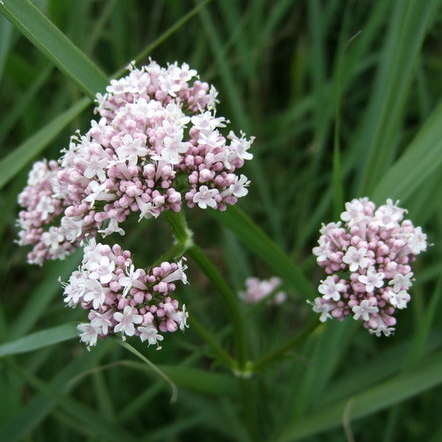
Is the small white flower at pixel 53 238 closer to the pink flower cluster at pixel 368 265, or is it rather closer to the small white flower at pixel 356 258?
the pink flower cluster at pixel 368 265

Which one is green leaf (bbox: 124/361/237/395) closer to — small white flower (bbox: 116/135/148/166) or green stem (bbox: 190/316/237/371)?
green stem (bbox: 190/316/237/371)

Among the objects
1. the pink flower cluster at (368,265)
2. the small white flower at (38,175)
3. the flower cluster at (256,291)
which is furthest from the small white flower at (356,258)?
the flower cluster at (256,291)

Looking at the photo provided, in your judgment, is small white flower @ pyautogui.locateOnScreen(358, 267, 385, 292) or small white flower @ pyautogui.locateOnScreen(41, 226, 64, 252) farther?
small white flower @ pyautogui.locateOnScreen(41, 226, 64, 252)

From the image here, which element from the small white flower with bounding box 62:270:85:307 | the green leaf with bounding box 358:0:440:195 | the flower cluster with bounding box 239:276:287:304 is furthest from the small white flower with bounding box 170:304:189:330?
the flower cluster with bounding box 239:276:287:304

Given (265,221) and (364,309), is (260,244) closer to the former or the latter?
(364,309)

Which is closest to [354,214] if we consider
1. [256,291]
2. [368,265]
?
[368,265]

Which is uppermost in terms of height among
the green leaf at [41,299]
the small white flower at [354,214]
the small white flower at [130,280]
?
the green leaf at [41,299]

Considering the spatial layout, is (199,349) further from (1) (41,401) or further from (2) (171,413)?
(2) (171,413)
